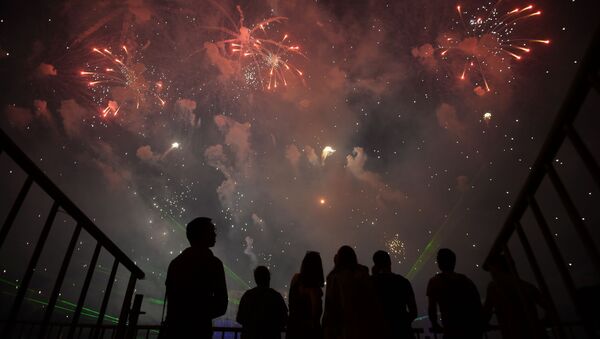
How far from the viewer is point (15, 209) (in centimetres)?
200

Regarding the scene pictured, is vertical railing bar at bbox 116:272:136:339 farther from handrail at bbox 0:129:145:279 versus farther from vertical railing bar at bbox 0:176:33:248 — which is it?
vertical railing bar at bbox 0:176:33:248

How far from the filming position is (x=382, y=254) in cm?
436

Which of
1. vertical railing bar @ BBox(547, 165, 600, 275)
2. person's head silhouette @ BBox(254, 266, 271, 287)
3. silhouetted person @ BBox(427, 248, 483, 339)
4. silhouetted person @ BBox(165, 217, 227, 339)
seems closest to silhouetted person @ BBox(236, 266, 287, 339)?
person's head silhouette @ BBox(254, 266, 271, 287)

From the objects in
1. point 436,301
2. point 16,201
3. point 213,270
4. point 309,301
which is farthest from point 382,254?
point 16,201

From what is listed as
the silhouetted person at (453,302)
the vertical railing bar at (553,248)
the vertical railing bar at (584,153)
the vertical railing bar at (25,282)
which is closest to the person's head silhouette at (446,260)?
the silhouetted person at (453,302)

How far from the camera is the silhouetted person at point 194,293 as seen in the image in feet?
9.24

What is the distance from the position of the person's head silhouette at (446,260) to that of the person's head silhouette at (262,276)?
2233 millimetres

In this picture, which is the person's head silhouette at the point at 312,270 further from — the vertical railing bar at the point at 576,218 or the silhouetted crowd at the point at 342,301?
the vertical railing bar at the point at 576,218

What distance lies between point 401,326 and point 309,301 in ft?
3.58

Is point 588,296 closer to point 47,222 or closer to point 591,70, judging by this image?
point 591,70

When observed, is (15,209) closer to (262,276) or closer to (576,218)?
(262,276)

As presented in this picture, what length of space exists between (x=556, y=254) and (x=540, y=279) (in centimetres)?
28

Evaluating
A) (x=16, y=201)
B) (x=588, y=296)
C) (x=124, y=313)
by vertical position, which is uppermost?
(x=16, y=201)

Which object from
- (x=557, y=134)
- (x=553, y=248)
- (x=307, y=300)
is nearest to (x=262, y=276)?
(x=307, y=300)
